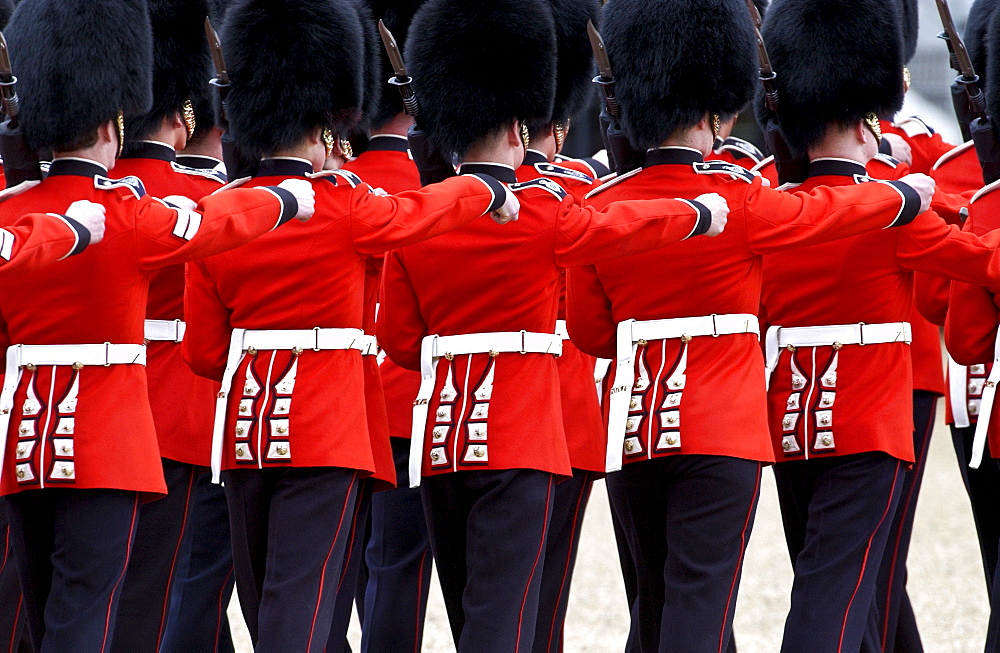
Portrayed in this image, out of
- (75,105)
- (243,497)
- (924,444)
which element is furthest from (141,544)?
(924,444)

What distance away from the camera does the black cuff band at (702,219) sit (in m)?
3.38

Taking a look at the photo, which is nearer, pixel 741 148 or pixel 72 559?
pixel 72 559

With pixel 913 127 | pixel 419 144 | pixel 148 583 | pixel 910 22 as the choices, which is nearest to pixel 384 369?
pixel 419 144

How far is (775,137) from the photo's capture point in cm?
389

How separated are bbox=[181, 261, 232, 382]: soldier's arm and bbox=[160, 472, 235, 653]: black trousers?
516 millimetres

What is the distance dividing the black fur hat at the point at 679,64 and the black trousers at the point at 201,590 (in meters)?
1.46

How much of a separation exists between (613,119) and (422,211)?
2.16 feet

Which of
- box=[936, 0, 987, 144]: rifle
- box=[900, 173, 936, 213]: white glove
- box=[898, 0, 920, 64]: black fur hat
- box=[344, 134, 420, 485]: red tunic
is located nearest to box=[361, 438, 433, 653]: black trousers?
box=[344, 134, 420, 485]: red tunic

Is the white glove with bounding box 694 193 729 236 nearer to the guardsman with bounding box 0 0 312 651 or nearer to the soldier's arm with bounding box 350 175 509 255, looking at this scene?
the soldier's arm with bounding box 350 175 509 255

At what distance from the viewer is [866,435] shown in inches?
145

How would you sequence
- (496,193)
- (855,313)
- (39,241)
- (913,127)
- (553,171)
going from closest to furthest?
1. (39,241)
2. (496,193)
3. (855,313)
4. (553,171)
5. (913,127)

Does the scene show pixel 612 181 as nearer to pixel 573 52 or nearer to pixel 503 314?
pixel 503 314

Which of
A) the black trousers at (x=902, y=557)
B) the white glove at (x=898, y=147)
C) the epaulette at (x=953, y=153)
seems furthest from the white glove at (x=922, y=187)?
the white glove at (x=898, y=147)

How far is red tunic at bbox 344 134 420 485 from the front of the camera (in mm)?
3693
